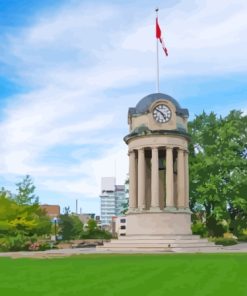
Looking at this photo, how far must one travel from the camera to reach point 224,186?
55344 mm

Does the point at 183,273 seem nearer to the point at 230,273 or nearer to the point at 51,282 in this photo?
the point at 230,273

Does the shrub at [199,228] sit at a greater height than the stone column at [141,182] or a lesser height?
lesser

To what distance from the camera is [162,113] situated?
48.7 m

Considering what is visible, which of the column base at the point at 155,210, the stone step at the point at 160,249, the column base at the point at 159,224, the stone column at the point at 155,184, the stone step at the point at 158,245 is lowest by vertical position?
the stone step at the point at 160,249

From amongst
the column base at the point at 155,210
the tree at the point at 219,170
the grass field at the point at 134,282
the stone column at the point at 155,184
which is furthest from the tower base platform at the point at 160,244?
the grass field at the point at 134,282

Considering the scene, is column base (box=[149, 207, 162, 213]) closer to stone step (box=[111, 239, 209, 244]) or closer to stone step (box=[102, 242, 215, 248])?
stone step (box=[111, 239, 209, 244])

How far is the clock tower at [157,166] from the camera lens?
4675 centimetres

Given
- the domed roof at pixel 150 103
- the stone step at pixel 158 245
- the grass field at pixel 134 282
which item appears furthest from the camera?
the domed roof at pixel 150 103

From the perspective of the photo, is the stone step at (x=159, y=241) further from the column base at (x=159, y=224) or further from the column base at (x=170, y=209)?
the column base at (x=170, y=209)

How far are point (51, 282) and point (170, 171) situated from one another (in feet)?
105

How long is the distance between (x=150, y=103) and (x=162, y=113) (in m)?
1.74

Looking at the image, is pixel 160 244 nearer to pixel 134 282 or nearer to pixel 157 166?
pixel 157 166

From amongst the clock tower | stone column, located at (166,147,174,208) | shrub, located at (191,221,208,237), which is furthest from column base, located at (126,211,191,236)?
shrub, located at (191,221,208,237)

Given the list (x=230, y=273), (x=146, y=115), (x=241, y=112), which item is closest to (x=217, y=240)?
(x=146, y=115)
